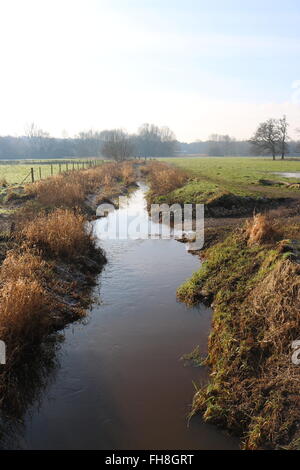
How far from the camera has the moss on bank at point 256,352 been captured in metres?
5.48

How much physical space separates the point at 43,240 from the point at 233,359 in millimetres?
7565

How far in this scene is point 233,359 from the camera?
689 cm

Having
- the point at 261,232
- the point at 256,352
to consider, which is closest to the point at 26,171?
the point at 261,232

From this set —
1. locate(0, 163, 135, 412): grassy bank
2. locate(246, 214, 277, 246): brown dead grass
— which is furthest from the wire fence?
locate(246, 214, 277, 246): brown dead grass

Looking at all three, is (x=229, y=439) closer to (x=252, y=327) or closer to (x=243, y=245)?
(x=252, y=327)

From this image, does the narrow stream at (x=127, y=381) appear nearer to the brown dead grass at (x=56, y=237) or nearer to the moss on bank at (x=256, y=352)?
the moss on bank at (x=256, y=352)

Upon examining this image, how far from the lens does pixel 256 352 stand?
680cm

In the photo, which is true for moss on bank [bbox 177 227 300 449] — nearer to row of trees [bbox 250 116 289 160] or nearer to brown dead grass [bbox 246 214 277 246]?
brown dead grass [bbox 246 214 277 246]

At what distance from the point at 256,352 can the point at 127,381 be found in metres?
2.44

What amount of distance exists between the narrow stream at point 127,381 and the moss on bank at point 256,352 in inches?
13.8

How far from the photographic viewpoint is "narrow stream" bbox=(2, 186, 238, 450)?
18.1 feet

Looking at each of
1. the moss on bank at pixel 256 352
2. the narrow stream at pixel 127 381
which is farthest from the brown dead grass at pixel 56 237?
the moss on bank at pixel 256 352

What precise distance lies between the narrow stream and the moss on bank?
0.35 meters

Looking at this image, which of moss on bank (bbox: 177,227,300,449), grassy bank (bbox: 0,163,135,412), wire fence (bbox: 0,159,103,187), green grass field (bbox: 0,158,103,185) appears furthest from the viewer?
green grass field (bbox: 0,158,103,185)
